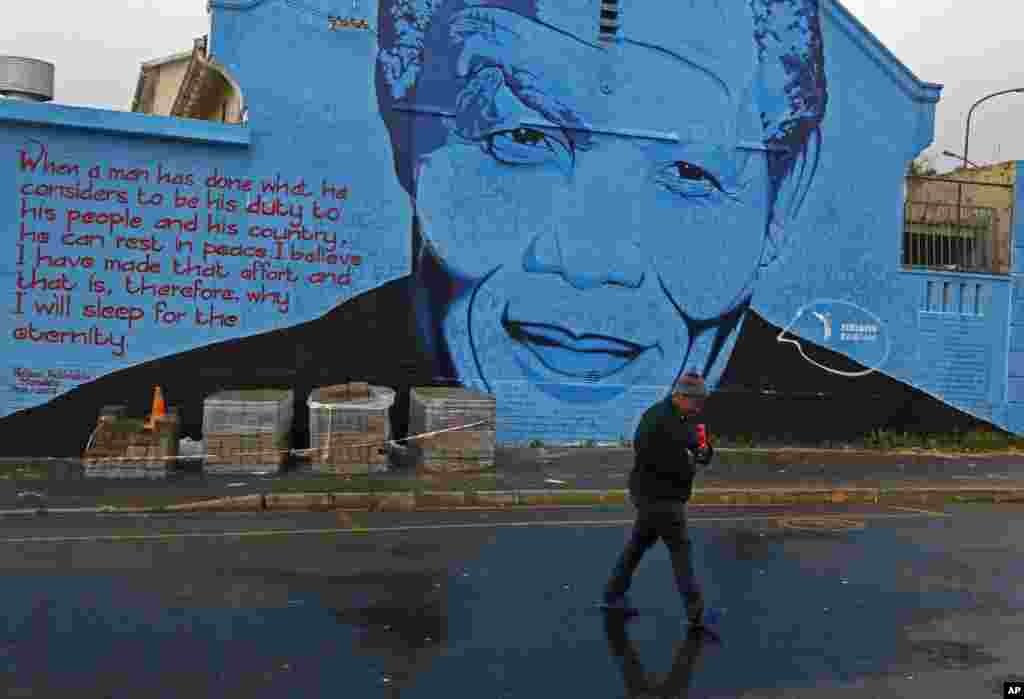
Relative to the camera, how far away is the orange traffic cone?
47.0 feet

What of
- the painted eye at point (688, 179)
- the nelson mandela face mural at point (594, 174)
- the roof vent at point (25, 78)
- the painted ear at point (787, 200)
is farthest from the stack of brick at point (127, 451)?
the painted ear at point (787, 200)

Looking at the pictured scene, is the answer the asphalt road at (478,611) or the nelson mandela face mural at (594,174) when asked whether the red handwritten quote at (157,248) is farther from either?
the asphalt road at (478,611)

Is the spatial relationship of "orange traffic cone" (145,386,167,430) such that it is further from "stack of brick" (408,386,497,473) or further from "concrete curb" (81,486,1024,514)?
"stack of brick" (408,386,497,473)

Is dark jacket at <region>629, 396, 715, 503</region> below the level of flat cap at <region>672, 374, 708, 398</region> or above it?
below

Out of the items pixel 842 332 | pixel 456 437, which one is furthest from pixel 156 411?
pixel 842 332

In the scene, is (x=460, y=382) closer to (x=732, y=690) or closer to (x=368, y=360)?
(x=368, y=360)

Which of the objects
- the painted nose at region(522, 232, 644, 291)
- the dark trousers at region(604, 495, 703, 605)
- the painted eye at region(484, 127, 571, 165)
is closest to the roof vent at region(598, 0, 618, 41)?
the painted eye at region(484, 127, 571, 165)

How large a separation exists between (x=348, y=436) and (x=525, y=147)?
17.7ft

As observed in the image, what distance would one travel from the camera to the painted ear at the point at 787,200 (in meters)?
18.3

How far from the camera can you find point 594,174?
17.6 m

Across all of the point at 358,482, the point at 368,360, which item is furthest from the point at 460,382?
the point at 358,482

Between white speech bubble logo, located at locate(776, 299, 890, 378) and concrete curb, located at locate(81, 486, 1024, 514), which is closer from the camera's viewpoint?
concrete curb, located at locate(81, 486, 1024, 514)

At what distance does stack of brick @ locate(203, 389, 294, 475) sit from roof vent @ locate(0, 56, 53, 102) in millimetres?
5111
